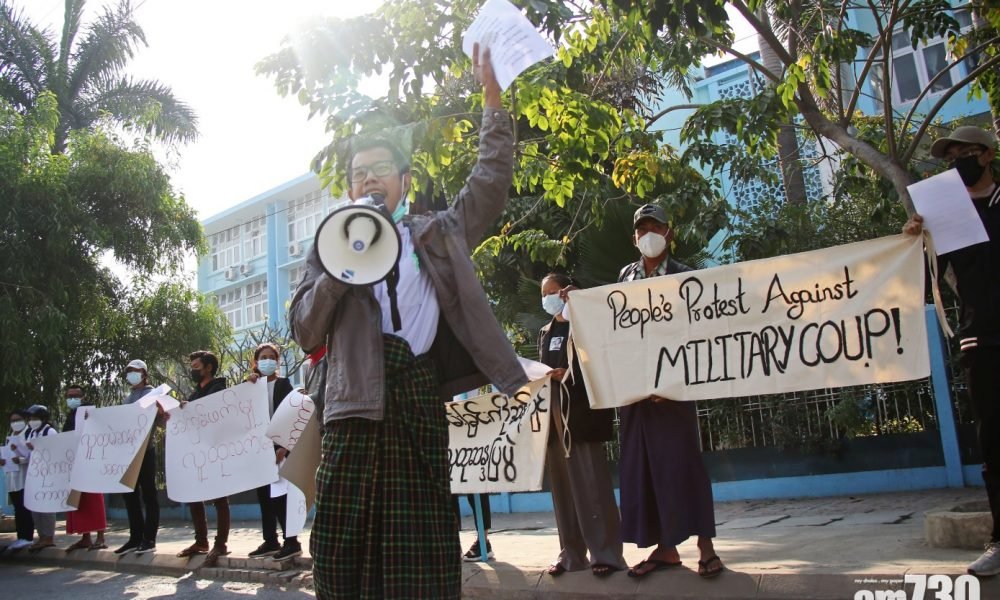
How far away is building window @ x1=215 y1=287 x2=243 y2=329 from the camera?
35.8 meters

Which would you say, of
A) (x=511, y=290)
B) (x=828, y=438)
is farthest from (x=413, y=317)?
(x=511, y=290)

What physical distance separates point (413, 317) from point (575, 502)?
251 centimetres

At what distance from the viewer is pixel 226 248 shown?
122ft

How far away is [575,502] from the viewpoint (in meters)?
4.80

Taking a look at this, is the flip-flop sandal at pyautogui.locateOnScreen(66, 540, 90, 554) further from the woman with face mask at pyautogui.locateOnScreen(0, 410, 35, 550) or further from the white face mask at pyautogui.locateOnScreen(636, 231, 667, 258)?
the white face mask at pyautogui.locateOnScreen(636, 231, 667, 258)

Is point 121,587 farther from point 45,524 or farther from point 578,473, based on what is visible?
point 578,473

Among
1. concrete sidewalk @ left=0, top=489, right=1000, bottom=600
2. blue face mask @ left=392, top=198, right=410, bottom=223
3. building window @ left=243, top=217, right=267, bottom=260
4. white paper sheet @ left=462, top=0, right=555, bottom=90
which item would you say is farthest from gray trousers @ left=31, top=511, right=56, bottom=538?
building window @ left=243, top=217, right=267, bottom=260

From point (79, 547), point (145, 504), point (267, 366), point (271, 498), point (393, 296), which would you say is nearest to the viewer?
point (393, 296)

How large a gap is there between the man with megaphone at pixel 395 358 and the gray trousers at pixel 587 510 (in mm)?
2220

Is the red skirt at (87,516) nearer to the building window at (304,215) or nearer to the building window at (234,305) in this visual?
the building window at (304,215)

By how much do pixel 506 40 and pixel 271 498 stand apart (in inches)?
201

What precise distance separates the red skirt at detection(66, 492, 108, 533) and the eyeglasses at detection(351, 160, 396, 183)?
7408 mm

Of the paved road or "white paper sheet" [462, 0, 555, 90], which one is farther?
the paved road

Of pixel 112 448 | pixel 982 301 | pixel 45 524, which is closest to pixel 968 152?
pixel 982 301
